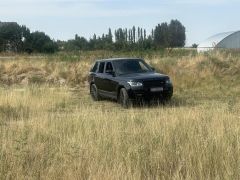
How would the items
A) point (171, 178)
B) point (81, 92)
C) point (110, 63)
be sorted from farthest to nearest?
1. point (81, 92)
2. point (110, 63)
3. point (171, 178)

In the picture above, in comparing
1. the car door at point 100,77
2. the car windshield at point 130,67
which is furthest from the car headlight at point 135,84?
the car door at point 100,77

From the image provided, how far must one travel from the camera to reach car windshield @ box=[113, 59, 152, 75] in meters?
19.8

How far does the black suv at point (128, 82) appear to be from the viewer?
60.5ft

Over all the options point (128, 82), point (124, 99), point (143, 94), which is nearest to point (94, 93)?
point (124, 99)

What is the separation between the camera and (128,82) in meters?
18.6

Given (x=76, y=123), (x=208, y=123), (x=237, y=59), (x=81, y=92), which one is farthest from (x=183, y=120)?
(x=237, y=59)

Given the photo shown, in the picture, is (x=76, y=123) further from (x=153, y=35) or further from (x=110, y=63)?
(x=153, y=35)

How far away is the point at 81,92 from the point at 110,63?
5.25 meters

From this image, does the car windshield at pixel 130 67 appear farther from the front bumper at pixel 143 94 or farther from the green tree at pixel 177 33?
the green tree at pixel 177 33

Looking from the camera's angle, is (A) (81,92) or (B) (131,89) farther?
(A) (81,92)

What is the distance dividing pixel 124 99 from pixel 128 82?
2.01 ft

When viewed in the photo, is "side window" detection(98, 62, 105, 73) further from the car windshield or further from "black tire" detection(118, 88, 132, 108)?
"black tire" detection(118, 88, 132, 108)

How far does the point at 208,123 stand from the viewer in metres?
9.94

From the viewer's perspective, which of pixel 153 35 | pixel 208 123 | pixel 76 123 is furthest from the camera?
pixel 153 35
